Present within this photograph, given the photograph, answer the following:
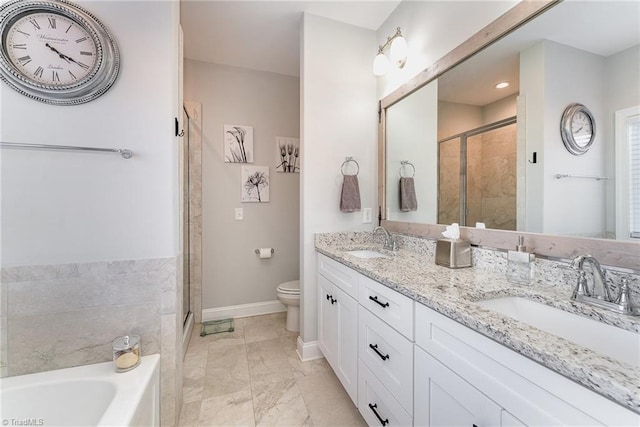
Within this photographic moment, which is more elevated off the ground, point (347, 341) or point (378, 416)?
point (347, 341)

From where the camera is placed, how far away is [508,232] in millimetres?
1204

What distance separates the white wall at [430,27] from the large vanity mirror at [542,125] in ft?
0.30

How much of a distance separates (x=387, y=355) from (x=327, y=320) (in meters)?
0.71

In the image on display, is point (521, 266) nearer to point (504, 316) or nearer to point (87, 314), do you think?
point (504, 316)

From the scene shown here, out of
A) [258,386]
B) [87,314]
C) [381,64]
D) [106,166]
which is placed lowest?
[258,386]

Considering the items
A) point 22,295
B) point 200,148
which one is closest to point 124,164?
point 22,295

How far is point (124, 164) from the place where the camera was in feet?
4.05

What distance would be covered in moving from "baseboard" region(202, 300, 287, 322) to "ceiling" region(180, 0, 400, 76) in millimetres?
2560

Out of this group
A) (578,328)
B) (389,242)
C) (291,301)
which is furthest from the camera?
(291,301)

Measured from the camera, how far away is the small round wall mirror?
96cm

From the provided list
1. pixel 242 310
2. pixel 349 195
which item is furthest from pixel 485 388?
pixel 242 310

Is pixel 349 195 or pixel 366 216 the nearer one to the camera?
pixel 349 195

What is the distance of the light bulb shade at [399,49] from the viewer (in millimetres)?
1771

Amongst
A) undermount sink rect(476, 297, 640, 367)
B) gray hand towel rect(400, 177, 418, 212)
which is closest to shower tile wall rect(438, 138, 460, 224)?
gray hand towel rect(400, 177, 418, 212)
